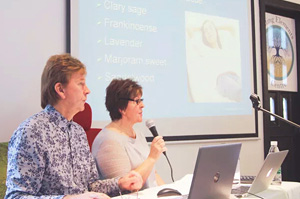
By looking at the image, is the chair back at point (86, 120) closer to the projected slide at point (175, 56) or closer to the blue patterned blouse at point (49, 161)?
the projected slide at point (175, 56)

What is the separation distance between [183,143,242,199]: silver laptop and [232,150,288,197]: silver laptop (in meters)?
0.34

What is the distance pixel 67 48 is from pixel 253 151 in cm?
233

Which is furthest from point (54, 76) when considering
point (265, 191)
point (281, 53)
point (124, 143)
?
point (281, 53)

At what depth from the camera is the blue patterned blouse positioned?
145 cm

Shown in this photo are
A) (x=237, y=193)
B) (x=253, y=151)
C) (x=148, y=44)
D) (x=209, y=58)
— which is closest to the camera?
(x=237, y=193)

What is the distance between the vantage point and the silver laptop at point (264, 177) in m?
1.79

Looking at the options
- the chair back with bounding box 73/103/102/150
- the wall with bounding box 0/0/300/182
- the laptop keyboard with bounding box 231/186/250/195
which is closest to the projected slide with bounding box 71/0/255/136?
the wall with bounding box 0/0/300/182

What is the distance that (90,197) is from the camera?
1.42 metres

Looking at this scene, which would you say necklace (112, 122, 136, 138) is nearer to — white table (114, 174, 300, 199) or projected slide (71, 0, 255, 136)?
white table (114, 174, 300, 199)

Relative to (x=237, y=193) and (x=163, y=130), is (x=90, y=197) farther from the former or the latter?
(x=163, y=130)

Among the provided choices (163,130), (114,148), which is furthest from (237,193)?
(163,130)

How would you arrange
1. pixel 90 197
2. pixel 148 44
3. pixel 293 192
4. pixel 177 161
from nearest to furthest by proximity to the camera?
pixel 90 197 → pixel 293 192 → pixel 148 44 → pixel 177 161

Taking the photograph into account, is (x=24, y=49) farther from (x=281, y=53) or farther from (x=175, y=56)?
(x=281, y=53)

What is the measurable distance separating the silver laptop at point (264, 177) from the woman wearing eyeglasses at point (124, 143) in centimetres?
48
